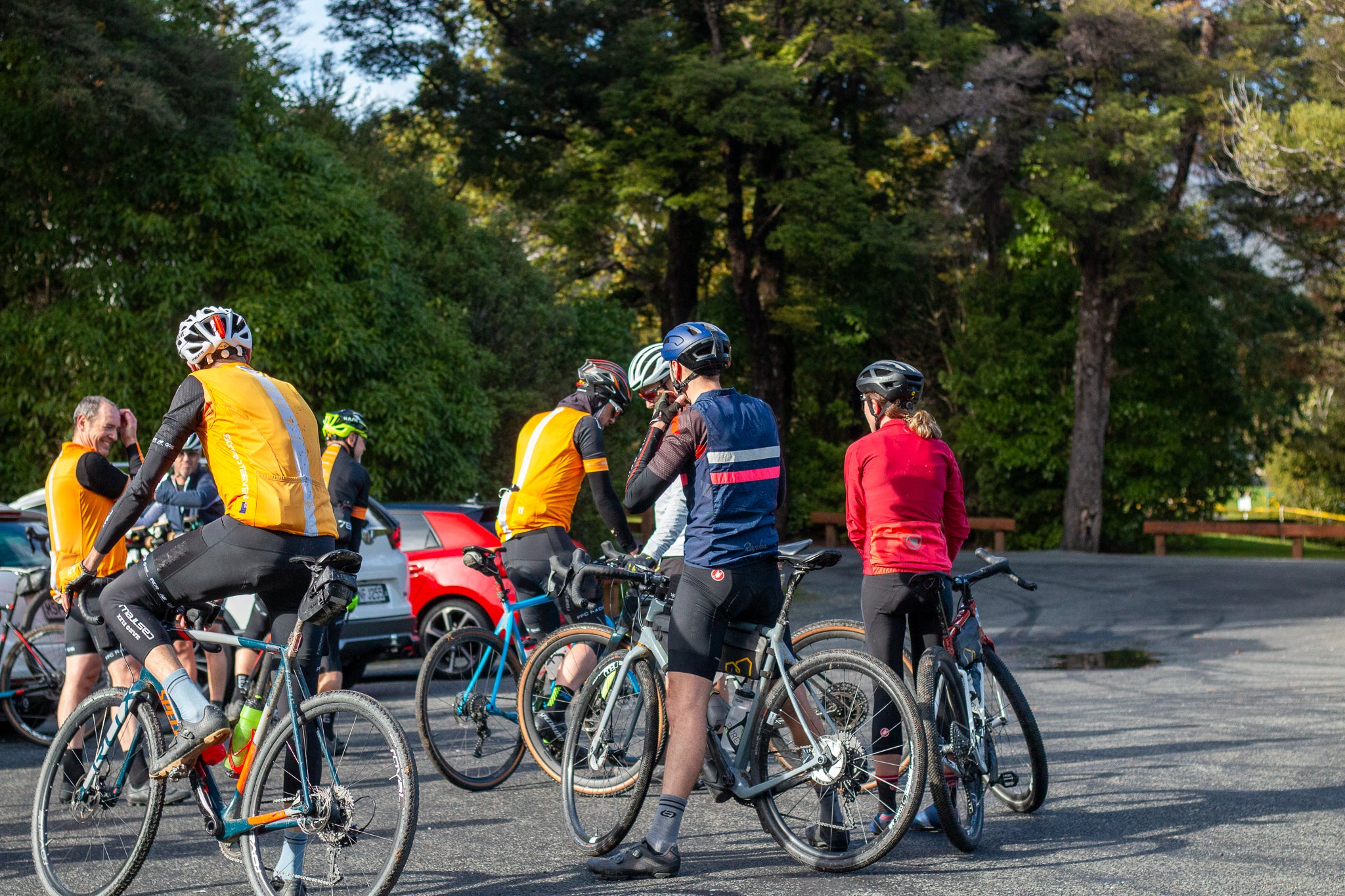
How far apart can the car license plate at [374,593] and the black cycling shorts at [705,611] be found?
597 centimetres

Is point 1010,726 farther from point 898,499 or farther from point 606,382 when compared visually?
point 606,382

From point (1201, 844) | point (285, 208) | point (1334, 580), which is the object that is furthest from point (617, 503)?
point (1334, 580)

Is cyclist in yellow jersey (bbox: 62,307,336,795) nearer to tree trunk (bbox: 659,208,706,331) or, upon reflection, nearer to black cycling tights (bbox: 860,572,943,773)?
black cycling tights (bbox: 860,572,943,773)

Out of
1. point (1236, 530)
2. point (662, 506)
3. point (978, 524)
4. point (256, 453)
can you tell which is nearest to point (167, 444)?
point (256, 453)

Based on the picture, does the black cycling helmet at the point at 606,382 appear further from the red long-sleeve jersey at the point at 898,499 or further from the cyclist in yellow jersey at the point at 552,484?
the red long-sleeve jersey at the point at 898,499

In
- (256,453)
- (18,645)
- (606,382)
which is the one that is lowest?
(18,645)

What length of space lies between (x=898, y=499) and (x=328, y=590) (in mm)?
2500

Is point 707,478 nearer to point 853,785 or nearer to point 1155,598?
point 853,785

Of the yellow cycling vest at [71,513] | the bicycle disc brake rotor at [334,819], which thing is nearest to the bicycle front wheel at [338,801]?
the bicycle disc brake rotor at [334,819]

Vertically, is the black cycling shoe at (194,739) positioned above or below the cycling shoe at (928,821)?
above

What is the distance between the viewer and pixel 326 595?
4.77 metres

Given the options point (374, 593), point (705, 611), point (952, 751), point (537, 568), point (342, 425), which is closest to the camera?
point (705, 611)

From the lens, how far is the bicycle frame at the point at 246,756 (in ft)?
15.3

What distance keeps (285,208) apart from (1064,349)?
2206 centimetres
